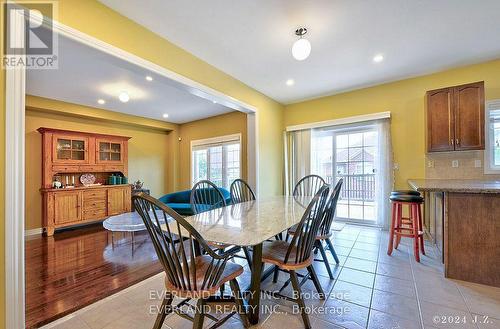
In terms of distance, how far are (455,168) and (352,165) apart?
57.1 inches

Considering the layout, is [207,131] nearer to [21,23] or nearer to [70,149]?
[70,149]

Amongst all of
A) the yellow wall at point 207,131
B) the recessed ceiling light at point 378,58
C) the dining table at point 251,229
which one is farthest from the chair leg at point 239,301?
the yellow wall at point 207,131

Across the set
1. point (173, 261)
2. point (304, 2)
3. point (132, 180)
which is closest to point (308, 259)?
point (173, 261)

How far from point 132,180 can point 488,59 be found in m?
7.44

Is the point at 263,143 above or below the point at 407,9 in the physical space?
below

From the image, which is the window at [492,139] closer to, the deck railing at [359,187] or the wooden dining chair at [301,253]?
the deck railing at [359,187]

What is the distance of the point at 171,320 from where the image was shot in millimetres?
1645

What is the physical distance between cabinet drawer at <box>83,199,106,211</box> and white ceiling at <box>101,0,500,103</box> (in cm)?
399

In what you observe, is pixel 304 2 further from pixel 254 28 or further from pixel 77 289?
pixel 77 289

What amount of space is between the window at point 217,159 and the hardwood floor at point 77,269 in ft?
7.83

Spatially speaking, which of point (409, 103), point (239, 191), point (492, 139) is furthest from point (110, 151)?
point (492, 139)

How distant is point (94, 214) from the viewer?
459 centimetres

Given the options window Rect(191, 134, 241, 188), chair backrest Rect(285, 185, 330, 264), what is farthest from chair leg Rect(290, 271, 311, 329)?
window Rect(191, 134, 241, 188)

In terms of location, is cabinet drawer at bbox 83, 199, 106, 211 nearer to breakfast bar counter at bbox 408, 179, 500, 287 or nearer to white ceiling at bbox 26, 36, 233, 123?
white ceiling at bbox 26, 36, 233, 123
